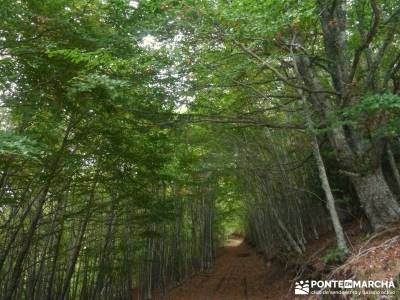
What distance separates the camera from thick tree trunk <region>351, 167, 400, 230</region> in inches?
A: 234

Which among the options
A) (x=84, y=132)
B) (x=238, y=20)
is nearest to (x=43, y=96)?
(x=84, y=132)

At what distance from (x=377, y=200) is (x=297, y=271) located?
357 cm

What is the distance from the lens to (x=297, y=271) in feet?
29.1

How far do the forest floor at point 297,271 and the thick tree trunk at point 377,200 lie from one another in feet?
0.97

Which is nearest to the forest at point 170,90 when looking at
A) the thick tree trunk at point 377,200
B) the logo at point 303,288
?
the thick tree trunk at point 377,200

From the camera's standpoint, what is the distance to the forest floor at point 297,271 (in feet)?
15.7

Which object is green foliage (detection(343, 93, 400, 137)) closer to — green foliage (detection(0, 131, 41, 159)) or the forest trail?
green foliage (detection(0, 131, 41, 159))

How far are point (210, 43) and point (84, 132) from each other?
287 cm

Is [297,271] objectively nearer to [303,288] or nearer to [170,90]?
[303,288]

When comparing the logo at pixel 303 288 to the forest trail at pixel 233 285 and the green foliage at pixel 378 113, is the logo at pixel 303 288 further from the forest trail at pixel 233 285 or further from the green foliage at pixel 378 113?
the green foliage at pixel 378 113

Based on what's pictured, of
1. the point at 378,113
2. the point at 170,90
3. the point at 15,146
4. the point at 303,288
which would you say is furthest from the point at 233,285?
the point at 15,146

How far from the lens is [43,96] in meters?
6.29

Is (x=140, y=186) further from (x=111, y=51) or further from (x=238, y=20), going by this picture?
(x=238, y=20)

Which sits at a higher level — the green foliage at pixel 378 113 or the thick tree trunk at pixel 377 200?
the green foliage at pixel 378 113
